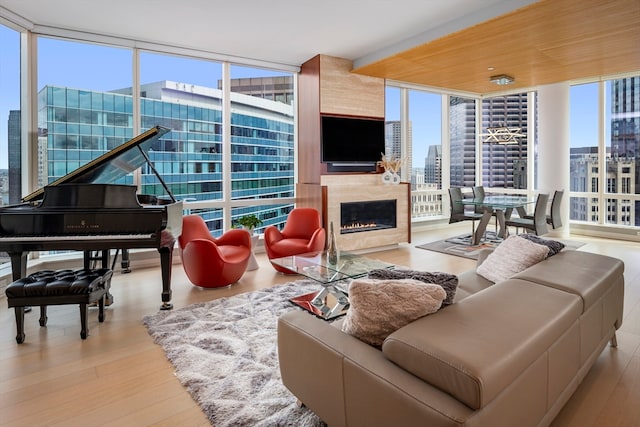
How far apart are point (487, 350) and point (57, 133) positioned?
17.5 feet

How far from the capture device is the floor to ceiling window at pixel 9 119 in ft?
14.3

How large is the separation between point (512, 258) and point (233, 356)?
6.82ft

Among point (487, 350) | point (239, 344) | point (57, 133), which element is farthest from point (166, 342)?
point (57, 133)

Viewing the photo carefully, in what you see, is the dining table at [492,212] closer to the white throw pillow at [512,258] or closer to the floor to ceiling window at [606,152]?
the floor to ceiling window at [606,152]

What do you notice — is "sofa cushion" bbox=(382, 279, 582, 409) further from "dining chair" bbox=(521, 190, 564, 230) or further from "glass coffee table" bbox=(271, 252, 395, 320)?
"dining chair" bbox=(521, 190, 564, 230)

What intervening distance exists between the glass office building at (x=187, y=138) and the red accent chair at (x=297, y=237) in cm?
107

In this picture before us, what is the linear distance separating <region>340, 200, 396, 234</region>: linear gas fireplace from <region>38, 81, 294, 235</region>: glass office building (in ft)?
3.70

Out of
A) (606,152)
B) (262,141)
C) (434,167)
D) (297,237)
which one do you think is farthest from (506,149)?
(297,237)

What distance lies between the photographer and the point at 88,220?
136 inches

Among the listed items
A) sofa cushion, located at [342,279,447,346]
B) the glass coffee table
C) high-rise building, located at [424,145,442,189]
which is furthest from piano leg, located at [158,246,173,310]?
high-rise building, located at [424,145,442,189]

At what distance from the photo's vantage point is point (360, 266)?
349 cm

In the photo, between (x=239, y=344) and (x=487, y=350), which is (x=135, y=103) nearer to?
(x=239, y=344)

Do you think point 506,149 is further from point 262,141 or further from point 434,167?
point 262,141

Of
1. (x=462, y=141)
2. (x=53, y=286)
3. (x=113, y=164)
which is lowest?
(x=53, y=286)
